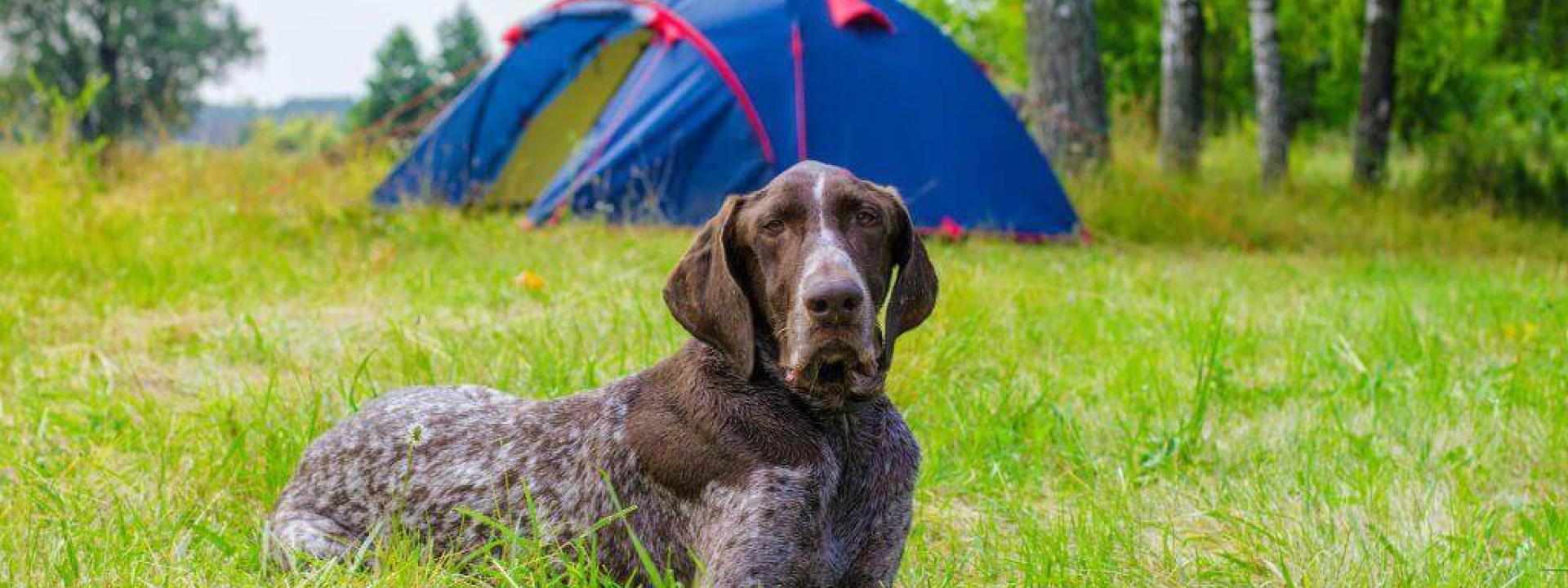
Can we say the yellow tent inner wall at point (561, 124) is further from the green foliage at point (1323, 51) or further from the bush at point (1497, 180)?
the bush at point (1497, 180)

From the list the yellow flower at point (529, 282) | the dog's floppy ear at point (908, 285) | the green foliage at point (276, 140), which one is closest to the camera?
the dog's floppy ear at point (908, 285)

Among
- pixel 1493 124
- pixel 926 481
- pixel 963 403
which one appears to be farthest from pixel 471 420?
pixel 1493 124

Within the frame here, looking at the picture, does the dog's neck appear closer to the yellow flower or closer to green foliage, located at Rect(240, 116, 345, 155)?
the yellow flower

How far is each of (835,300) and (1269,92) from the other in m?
13.3

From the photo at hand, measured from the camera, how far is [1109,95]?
24281 mm

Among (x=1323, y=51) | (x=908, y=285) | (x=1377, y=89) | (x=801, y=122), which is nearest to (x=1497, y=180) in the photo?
(x=1377, y=89)

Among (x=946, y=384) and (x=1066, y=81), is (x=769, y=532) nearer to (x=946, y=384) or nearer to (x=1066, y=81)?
(x=946, y=384)

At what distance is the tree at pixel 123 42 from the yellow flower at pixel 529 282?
41.9 meters

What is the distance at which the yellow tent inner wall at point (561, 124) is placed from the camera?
11.3 metres

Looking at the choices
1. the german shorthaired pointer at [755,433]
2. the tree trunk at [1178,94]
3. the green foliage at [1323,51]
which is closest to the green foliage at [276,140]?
the green foliage at [1323,51]

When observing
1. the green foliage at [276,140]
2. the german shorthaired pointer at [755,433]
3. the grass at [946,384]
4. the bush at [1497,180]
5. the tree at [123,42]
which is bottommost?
the bush at [1497,180]

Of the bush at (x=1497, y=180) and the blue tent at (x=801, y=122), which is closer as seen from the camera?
the blue tent at (x=801, y=122)

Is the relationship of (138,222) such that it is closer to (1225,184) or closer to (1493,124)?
(1225,184)

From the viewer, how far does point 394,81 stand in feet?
177
